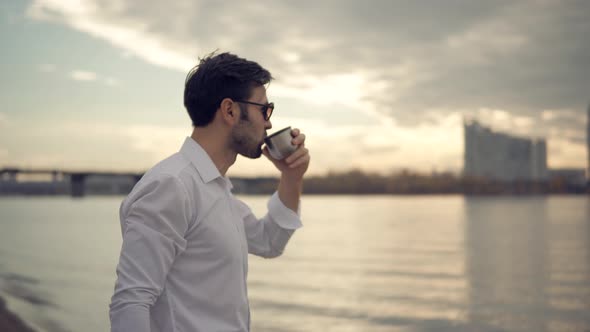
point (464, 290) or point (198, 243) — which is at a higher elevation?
point (198, 243)

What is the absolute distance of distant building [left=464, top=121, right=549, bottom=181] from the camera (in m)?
119

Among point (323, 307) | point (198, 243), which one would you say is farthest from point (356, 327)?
point (198, 243)

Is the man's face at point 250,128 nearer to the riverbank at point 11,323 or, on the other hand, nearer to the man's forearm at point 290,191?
the man's forearm at point 290,191

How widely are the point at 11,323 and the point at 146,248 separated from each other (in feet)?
18.2

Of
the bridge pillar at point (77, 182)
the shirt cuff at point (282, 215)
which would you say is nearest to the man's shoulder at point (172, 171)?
the shirt cuff at point (282, 215)

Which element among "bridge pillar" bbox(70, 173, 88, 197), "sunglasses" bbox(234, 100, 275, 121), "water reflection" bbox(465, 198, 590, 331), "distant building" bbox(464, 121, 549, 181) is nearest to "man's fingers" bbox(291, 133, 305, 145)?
"sunglasses" bbox(234, 100, 275, 121)

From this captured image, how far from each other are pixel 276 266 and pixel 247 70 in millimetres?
11624

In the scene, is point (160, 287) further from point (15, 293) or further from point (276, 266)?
point (276, 266)

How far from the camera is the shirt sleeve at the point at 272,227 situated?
223cm

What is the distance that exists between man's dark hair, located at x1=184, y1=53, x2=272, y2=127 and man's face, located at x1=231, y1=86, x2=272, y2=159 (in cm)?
3

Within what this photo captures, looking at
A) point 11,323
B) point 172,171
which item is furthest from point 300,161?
point 11,323

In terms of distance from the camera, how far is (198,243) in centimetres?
169

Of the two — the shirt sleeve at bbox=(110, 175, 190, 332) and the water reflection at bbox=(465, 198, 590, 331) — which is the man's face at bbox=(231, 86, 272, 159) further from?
the water reflection at bbox=(465, 198, 590, 331)

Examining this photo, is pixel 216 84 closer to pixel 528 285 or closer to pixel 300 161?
pixel 300 161
